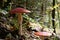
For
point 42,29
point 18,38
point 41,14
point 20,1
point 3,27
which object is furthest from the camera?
point 41,14

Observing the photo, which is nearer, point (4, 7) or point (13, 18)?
point (13, 18)

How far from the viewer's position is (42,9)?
15.2 ft

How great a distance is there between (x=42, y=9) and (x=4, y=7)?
1.25 metres

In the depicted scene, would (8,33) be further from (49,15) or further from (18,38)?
(49,15)

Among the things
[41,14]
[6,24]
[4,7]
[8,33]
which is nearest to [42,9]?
[41,14]

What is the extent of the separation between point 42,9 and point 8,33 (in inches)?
75.3

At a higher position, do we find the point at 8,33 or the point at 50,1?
the point at 50,1

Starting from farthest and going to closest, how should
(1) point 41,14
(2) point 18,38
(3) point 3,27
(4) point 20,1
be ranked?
(1) point 41,14
(4) point 20,1
(3) point 3,27
(2) point 18,38

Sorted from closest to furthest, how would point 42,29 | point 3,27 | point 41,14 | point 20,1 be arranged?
point 3,27, point 42,29, point 20,1, point 41,14

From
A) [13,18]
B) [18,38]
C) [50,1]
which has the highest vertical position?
[50,1]

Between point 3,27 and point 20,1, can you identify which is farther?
point 20,1

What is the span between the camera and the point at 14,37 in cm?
296

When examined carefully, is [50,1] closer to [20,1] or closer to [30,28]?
[20,1]

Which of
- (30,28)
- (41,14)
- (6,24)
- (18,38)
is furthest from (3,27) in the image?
(41,14)
